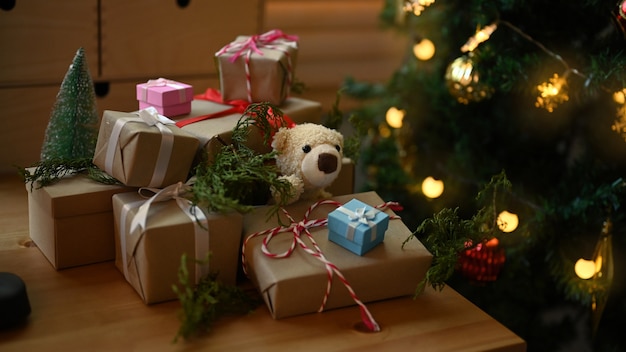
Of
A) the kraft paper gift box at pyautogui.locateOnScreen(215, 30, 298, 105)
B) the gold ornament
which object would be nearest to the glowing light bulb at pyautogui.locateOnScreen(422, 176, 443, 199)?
the gold ornament

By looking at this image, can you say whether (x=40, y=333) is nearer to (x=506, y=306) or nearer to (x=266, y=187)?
(x=266, y=187)

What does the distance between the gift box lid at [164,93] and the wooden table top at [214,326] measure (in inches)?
11.1

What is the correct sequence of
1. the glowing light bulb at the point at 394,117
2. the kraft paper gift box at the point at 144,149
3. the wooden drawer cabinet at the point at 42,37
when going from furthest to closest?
the glowing light bulb at the point at 394,117 < the wooden drawer cabinet at the point at 42,37 < the kraft paper gift box at the point at 144,149

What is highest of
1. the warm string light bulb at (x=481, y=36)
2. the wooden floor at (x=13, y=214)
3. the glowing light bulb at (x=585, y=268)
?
the warm string light bulb at (x=481, y=36)

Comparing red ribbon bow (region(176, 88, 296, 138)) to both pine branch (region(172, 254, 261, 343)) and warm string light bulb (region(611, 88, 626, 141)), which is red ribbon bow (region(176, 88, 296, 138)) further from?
warm string light bulb (region(611, 88, 626, 141))

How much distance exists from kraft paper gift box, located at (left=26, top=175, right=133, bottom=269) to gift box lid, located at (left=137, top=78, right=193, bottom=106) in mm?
177

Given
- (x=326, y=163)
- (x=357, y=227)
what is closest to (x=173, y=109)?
(x=326, y=163)

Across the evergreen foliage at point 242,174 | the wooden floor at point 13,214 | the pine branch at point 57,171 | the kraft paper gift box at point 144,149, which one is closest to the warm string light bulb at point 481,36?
the evergreen foliage at point 242,174

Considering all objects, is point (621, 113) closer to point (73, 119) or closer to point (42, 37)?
point (73, 119)

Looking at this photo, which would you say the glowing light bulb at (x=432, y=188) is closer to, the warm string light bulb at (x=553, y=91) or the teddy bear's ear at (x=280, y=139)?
the warm string light bulb at (x=553, y=91)

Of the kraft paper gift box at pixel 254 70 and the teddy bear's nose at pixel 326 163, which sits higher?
the kraft paper gift box at pixel 254 70

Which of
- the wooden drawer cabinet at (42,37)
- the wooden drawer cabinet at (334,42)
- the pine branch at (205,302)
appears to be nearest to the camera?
the pine branch at (205,302)

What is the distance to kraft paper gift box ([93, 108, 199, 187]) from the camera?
1.02m

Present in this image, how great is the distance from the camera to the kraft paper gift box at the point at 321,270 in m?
0.98
